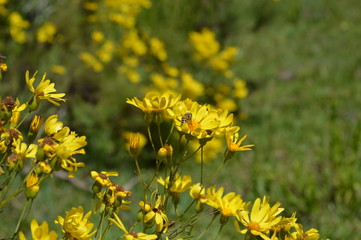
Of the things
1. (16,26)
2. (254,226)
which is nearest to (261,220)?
(254,226)

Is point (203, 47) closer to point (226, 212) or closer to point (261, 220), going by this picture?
point (226, 212)

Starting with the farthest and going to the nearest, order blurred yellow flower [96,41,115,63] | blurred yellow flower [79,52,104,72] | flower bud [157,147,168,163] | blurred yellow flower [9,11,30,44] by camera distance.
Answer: blurred yellow flower [96,41,115,63]
blurred yellow flower [79,52,104,72]
blurred yellow flower [9,11,30,44]
flower bud [157,147,168,163]

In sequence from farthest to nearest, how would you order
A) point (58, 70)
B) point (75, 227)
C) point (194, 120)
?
1. point (58, 70)
2. point (194, 120)
3. point (75, 227)

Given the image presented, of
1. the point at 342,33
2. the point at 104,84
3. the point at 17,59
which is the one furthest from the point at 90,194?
the point at 342,33

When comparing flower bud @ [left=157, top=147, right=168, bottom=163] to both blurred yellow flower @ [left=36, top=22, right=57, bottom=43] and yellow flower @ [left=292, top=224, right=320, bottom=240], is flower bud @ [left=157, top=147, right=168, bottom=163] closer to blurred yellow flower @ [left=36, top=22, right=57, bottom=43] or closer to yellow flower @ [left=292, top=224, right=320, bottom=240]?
yellow flower @ [left=292, top=224, right=320, bottom=240]

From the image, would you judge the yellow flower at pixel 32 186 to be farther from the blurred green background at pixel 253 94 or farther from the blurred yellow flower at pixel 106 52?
the blurred yellow flower at pixel 106 52

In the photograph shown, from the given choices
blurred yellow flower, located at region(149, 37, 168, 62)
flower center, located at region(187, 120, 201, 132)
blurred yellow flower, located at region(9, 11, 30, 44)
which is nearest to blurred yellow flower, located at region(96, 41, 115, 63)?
blurred yellow flower, located at region(149, 37, 168, 62)

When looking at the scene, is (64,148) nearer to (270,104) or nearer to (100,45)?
(100,45)
